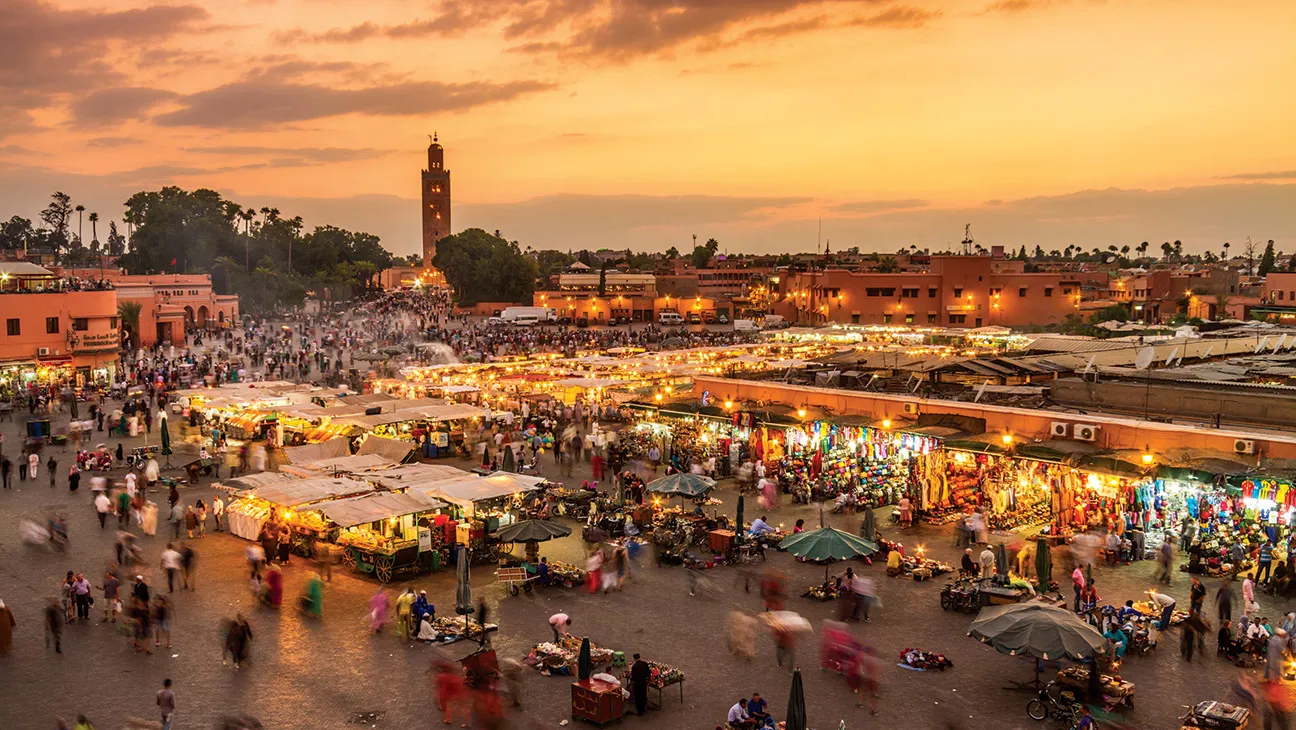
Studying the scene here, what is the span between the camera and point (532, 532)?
16578mm

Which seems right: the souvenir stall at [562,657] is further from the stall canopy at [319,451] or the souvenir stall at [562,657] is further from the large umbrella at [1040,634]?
the stall canopy at [319,451]

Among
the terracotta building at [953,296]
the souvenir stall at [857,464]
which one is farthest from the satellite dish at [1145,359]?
the terracotta building at [953,296]

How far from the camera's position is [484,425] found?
100 ft

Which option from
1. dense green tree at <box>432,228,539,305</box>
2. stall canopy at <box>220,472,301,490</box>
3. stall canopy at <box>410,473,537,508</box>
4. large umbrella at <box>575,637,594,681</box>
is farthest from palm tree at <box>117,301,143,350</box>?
large umbrella at <box>575,637,594,681</box>

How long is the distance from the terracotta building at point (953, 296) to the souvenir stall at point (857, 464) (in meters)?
47.1

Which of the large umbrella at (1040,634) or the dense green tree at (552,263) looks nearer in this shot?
the large umbrella at (1040,634)

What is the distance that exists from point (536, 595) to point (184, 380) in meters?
33.1

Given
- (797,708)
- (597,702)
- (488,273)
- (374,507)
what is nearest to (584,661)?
(597,702)

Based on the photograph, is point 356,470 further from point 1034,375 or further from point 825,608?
point 1034,375

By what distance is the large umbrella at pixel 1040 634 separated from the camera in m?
10.9

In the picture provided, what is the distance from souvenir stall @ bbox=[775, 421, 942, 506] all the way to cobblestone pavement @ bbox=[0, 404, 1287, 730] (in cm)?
431

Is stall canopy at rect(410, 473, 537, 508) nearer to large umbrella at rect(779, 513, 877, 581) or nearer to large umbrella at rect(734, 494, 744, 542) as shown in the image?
large umbrella at rect(734, 494, 744, 542)

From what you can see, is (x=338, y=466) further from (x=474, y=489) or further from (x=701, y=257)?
(x=701, y=257)

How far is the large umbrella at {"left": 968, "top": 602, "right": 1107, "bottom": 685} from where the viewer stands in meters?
10.9
